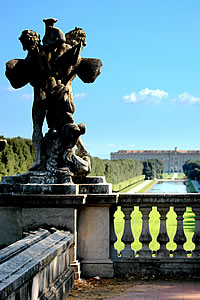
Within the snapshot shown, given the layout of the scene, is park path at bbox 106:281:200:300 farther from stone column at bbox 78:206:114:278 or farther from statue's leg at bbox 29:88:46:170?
statue's leg at bbox 29:88:46:170

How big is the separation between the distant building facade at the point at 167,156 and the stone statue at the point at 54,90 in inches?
7390

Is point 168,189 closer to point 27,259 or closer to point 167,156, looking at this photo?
point 27,259

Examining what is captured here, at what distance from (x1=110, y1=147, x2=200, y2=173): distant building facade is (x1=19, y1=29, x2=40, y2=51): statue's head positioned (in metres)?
188

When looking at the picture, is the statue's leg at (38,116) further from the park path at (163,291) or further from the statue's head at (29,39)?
the park path at (163,291)

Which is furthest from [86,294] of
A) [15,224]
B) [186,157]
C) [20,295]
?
[186,157]

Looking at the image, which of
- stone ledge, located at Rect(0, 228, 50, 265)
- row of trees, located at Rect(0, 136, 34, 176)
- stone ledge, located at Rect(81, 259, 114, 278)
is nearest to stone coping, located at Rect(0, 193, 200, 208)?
stone ledge, located at Rect(0, 228, 50, 265)

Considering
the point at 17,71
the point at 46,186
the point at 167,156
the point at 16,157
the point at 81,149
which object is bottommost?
the point at 46,186

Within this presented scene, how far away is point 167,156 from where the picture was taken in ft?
646

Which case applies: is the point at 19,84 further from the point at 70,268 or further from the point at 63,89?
the point at 70,268

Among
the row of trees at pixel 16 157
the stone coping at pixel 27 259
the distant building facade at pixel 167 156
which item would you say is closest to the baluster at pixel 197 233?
the stone coping at pixel 27 259

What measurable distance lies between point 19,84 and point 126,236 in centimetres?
232

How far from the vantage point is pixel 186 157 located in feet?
648

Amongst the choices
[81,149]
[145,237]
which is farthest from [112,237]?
[81,149]

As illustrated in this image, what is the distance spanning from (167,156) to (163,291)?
634 feet
